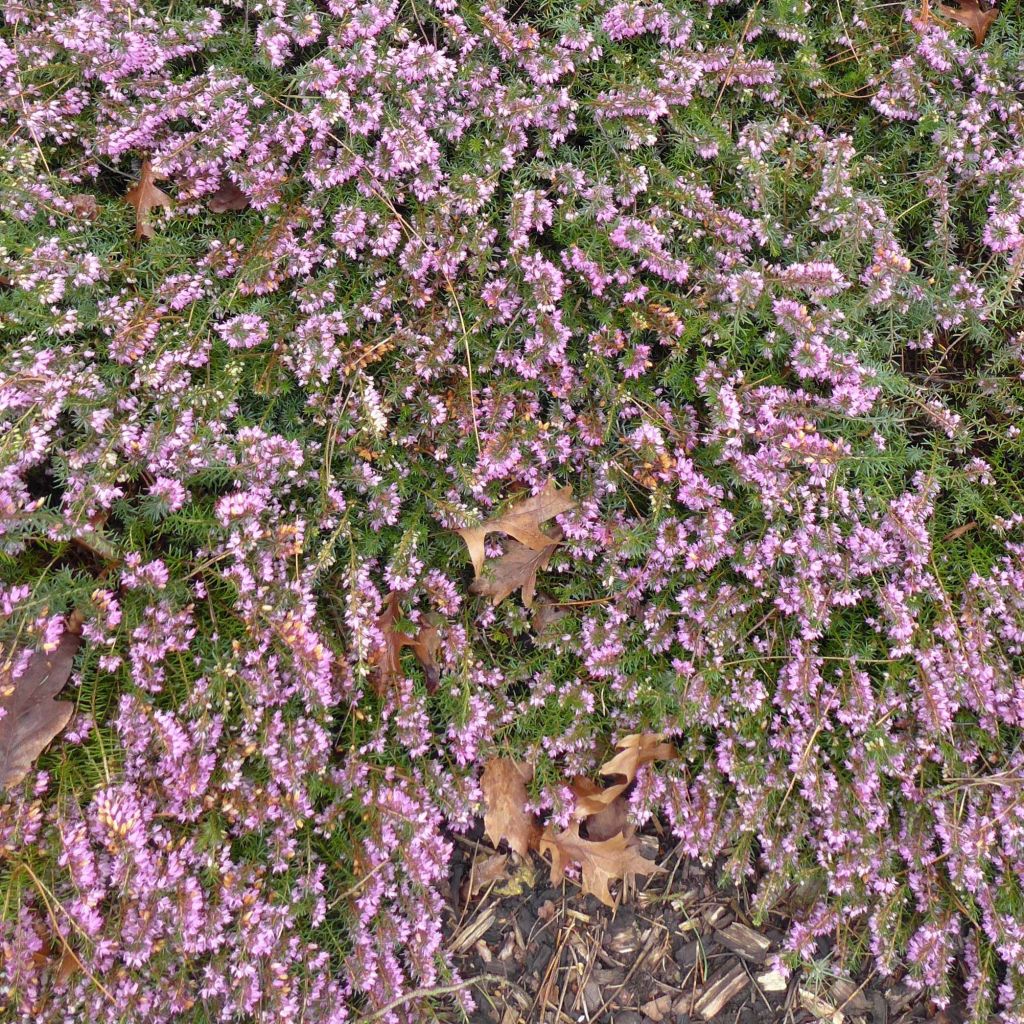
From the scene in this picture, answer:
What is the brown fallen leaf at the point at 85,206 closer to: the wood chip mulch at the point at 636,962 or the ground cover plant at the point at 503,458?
the ground cover plant at the point at 503,458

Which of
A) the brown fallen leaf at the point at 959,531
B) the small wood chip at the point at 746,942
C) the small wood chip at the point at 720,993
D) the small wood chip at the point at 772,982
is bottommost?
the small wood chip at the point at 720,993

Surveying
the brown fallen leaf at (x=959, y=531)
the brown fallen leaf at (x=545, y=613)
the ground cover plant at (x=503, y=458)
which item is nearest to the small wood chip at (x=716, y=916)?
the ground cover plant at (x=503, y=458)

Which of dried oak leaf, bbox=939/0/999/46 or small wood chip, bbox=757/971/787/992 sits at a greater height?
dried oak leaf, bbox=939/0/999/46

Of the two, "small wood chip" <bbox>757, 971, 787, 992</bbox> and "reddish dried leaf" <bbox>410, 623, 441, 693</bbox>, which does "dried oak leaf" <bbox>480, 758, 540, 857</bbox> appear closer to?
"reddish dried leaf" <bbox>410, 623, 441, 693</bbox>

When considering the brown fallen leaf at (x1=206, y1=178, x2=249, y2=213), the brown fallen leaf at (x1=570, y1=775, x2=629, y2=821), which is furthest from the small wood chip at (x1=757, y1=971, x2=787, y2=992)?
the brown fallen leaf at (x1=206, y1=178, x2=249, y2=213)

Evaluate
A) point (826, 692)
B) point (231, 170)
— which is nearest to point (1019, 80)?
point (826, 692)

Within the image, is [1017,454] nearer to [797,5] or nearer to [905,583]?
[905,583]
